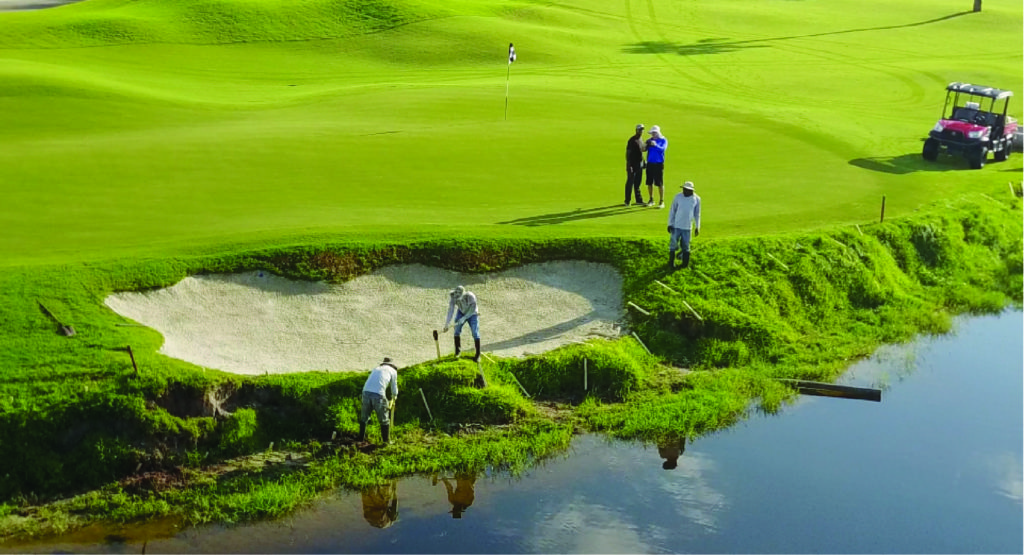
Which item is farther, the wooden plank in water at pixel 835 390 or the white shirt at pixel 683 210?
the white shirt at pixel 683 210

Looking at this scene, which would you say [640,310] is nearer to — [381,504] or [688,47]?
[381,504]

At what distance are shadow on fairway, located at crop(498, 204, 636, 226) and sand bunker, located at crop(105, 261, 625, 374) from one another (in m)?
1.76

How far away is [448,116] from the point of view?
41.4 meters

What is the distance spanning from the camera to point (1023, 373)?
26.4m

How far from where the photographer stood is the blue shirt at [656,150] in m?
30.0

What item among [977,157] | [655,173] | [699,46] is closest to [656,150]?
[655,173]

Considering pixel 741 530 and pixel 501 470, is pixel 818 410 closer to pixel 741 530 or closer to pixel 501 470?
pixel 741 530

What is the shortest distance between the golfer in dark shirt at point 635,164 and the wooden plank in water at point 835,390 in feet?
25.9

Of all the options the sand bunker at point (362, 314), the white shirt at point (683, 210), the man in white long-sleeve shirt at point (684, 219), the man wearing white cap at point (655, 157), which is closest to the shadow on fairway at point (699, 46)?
the man wearing white cap at point (655, 157)

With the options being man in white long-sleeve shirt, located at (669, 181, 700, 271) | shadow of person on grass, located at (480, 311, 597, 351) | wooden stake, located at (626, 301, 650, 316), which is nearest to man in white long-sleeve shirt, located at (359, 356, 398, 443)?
shadow of person on grass, located at (480, 311, 597, 351)

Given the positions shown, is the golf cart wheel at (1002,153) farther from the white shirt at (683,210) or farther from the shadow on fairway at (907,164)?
the white shirt at (683,210)

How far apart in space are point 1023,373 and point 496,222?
12800mm

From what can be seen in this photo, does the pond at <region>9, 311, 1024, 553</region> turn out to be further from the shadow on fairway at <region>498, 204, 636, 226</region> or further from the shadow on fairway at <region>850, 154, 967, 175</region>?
the shadow on fairway at <region>850, 154, 967, 175</region>

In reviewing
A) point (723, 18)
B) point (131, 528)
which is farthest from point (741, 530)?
point (723, 18)
